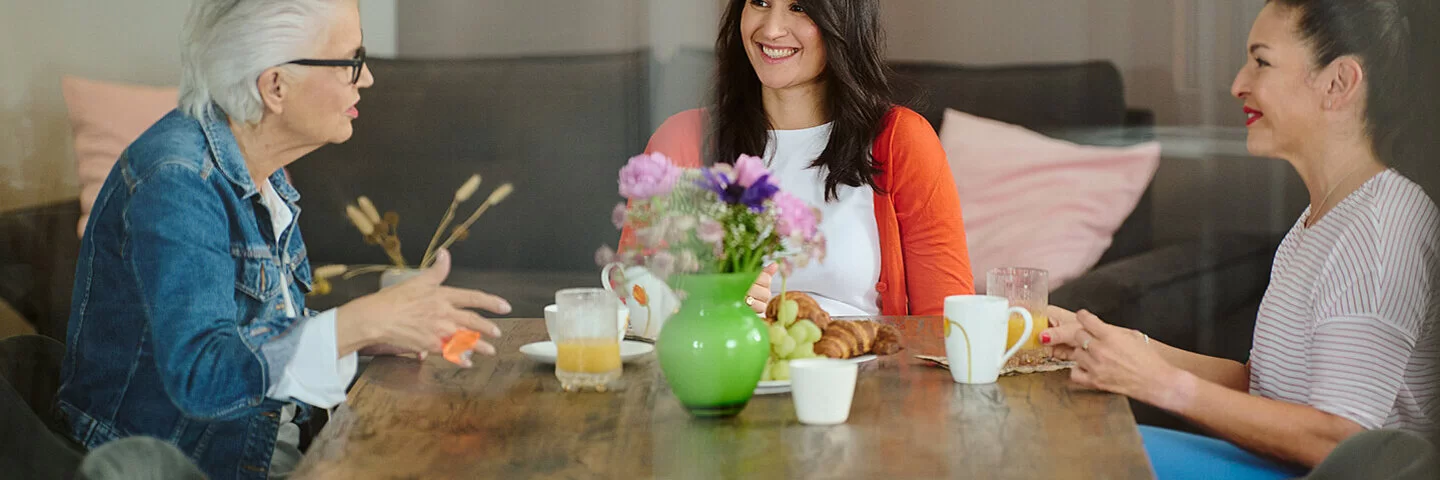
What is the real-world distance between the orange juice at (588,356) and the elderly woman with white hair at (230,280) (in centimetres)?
7

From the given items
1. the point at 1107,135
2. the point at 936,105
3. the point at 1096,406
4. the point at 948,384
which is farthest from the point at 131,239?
the point at 1107,135

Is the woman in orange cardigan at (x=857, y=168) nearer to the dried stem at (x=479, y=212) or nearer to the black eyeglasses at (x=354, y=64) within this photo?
the dried stem at (x=479, y=212)

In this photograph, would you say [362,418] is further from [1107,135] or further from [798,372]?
[1107,135]

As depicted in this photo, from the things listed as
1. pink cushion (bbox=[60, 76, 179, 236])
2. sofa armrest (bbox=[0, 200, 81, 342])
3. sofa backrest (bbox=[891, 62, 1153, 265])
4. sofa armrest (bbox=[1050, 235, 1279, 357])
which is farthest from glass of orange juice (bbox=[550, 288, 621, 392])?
sofa armrest (bbox=[1050, 235, 1279, 357])

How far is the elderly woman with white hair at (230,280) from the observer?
959mm

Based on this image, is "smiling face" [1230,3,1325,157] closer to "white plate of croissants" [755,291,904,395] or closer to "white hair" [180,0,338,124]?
"white plate of croissants" [755,291,904,395]

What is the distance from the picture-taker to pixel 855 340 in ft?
3.47

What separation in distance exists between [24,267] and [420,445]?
1.15 m

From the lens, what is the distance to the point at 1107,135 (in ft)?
6.89

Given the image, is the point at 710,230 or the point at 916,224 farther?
the point at 916,224

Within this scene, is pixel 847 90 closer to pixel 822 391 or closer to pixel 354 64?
pixel 354 64

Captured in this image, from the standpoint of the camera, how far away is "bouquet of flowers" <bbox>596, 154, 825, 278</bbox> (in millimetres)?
839

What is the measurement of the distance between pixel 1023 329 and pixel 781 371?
0.73ft

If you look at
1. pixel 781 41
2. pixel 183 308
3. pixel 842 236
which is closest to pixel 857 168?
pixel 842 236
